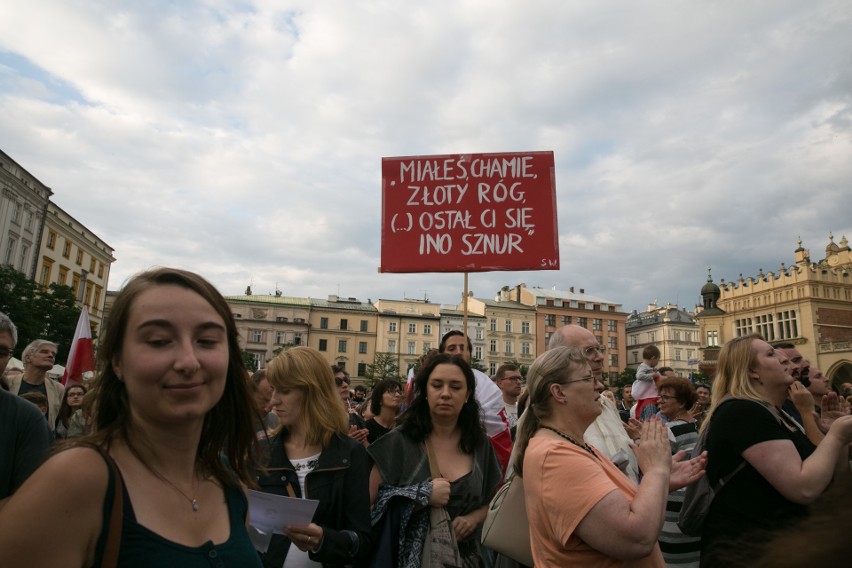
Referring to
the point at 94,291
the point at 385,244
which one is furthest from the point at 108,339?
the point at 94,291

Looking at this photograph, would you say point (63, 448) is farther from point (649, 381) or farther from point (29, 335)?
point (29, 335)

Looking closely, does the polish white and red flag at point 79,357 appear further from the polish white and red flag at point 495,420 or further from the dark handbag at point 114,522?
the dark handbag at point 114,522

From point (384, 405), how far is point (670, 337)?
82.1 m

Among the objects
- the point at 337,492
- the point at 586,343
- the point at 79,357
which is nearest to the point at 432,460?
the point at 337,492

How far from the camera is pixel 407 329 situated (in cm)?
7425

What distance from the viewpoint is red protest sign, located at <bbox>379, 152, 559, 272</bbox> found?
619cm

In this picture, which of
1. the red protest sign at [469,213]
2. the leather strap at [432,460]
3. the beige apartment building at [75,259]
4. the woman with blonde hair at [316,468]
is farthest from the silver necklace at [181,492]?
the beige apartment building at [75,259]

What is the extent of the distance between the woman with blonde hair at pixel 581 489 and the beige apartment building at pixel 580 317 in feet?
245

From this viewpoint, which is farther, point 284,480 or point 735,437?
point 284,480

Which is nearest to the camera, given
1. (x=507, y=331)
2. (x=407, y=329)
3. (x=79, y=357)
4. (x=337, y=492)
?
(x=337, y=492)

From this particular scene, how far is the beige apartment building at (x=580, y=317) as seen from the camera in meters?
76.9

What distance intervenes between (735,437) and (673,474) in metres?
0.41

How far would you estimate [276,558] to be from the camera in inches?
121

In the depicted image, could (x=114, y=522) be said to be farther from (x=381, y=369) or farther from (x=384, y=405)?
(x=381, y=369)
